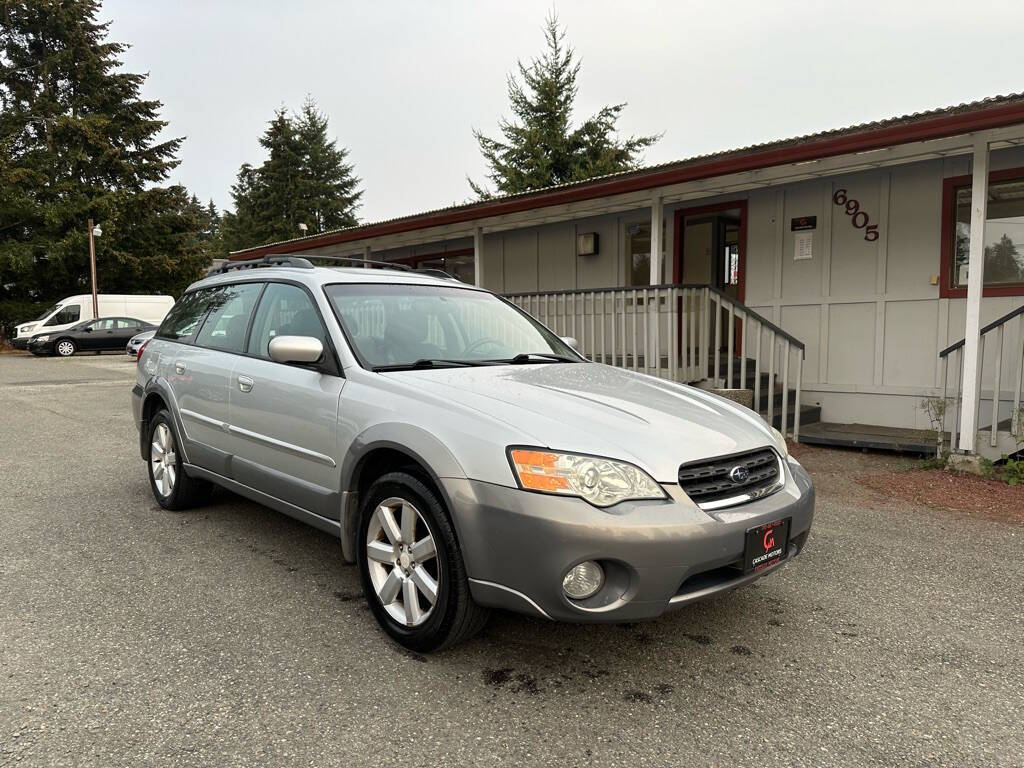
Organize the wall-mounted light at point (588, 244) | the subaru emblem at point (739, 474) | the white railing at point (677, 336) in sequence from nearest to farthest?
the subaru emblem at point (739, 474), the white railing at point (677, 336), the wall-mounted light at point (588, 244)

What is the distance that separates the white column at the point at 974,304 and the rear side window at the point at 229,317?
589 centimetres

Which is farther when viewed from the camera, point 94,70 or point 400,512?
point 94,70

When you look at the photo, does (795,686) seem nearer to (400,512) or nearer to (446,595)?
(446,595)

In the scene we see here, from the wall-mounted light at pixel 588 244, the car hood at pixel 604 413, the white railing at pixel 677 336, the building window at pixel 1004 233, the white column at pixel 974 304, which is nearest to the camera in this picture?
the car hood at pixel 604 413

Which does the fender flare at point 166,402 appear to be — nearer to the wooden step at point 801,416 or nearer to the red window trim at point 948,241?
the wooden step at point 801,416

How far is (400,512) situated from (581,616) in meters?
0.92

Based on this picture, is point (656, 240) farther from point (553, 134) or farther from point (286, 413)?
point (553, 134)

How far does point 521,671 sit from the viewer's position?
264 centimetres

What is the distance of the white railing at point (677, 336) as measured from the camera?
7.63m

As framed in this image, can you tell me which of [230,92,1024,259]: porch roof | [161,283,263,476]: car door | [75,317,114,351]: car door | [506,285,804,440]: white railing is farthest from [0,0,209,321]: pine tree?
[161,283,263,476]: car door

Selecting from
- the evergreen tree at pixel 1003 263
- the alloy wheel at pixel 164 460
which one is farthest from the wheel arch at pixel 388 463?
the evergreen tree at pixel 1003 263

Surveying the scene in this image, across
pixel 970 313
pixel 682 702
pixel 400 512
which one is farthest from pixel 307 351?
pixel 970 313

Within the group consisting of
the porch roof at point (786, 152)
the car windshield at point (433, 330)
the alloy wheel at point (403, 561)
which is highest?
the porch roof at point (786, 152)

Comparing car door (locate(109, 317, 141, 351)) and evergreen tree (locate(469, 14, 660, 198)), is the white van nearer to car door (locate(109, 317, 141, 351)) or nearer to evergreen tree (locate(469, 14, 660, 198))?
car door (locate(109, 317, 141, 351))
